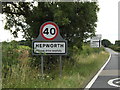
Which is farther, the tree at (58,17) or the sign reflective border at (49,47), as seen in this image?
the tree at (58,17)

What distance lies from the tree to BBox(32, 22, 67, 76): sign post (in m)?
2.32

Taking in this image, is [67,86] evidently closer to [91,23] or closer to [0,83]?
[0,83]

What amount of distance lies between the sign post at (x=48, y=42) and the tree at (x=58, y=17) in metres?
2.32

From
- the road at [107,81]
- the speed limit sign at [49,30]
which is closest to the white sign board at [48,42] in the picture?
the speed limit sign at [49,30]

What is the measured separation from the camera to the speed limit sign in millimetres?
11594

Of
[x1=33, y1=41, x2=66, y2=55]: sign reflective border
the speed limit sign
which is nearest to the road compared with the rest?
[x1=33, y1=41, x2=66, y2=55]: sign reflective border

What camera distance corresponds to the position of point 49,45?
12.1 meters

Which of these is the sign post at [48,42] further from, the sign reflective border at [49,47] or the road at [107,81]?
the road at [107,81]

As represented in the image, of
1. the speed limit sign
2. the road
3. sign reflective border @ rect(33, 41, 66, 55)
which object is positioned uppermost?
the speed limit sign

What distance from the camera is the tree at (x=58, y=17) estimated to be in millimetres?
14672

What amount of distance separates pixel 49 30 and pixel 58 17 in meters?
2.82

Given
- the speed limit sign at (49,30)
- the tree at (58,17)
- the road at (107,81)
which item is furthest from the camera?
the tree at (58,17)

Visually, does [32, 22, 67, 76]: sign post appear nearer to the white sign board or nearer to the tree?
the white sign board

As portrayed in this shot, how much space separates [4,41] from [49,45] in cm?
180
